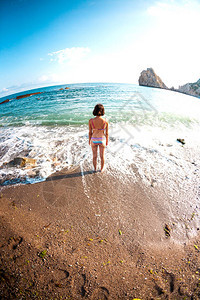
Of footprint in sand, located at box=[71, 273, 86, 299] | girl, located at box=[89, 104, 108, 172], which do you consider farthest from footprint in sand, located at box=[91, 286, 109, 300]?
girl, located at box=[89, 104, 108, 172]

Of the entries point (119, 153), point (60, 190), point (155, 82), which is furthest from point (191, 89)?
point (60, 190)

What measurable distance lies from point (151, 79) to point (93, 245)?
100 m

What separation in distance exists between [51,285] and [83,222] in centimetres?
125

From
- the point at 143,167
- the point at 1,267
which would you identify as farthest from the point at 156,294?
the point at 143,167

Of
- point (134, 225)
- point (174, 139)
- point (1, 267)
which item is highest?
point (174, 139)

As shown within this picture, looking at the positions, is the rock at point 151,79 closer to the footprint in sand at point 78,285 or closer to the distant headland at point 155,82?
the distant headland at point 155,82

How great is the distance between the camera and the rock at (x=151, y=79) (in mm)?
77637

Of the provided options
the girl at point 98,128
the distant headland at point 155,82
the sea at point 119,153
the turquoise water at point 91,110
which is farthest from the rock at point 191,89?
the girl at point 98,128

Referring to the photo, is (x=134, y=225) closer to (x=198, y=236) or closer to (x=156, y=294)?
(x=156, y=294)

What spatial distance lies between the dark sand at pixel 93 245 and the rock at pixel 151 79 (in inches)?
3510

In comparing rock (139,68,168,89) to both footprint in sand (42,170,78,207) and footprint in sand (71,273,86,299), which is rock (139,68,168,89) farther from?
footprint in sand (71,273,86,299)

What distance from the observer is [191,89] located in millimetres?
44000

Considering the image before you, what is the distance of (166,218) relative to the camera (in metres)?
3.32

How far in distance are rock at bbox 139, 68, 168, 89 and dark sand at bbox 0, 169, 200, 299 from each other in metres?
89.2
